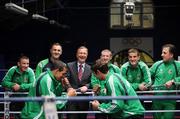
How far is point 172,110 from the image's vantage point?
8.34 m

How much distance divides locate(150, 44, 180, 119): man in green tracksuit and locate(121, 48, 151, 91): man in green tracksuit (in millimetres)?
202

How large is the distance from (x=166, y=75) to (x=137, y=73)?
1.74 ft

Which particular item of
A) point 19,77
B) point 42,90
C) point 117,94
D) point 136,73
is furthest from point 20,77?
point 117,94

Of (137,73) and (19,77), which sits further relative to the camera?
(19,77)

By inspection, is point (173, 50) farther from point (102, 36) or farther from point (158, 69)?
point (102, 36)

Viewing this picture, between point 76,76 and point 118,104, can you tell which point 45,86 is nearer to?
point 118,104

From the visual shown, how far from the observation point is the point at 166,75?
28.1 feet

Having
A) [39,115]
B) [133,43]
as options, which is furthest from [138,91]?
[133,43]

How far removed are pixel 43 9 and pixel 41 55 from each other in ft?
13.2

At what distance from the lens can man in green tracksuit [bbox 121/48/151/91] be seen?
28.1 feet

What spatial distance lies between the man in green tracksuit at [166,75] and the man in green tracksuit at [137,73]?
0.66ft

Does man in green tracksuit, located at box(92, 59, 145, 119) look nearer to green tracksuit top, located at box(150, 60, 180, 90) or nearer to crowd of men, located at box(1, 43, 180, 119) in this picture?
crowd of men, located at box(1, 43, 180, 119)

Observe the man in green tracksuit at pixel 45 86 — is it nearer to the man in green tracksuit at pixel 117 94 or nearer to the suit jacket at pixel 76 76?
the man in green tracksuit at pixel 117 94

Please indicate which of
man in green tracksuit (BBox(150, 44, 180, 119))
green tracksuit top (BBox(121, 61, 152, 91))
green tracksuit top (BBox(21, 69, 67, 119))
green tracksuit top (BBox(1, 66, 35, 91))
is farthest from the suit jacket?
green tracksuit top (BBox(21, 69, 67, 119))
